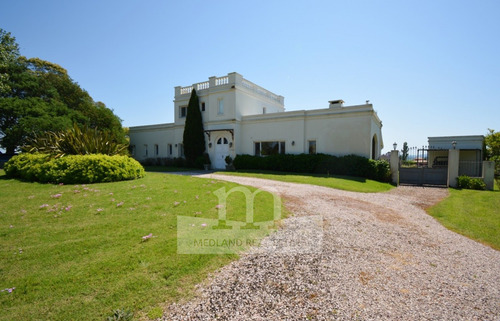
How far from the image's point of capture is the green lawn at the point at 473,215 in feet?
20.8

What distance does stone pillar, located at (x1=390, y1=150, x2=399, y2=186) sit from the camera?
15.4 m

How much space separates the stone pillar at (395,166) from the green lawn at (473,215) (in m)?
3.71

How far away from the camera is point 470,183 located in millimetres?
14445

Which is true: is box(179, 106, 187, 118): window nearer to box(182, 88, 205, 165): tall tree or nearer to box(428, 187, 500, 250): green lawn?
box(182, 88, 205, 165): tall tree

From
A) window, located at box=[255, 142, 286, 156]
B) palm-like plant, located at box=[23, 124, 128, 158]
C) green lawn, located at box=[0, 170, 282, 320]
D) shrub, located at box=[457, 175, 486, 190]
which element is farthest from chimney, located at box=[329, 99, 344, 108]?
palm-like plant, located at box=[23, 124, 128, 158]

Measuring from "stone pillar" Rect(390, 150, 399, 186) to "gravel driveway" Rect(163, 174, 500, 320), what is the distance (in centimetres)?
996

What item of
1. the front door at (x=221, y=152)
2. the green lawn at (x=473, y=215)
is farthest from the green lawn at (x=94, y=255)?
the front door at (x=221, y=152)

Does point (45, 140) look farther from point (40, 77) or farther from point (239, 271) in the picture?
point (40, 77)

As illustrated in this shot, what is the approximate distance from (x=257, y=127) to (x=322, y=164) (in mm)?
6885

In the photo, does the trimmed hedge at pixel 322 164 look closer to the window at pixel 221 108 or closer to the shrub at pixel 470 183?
the shrub at pixel 470 183

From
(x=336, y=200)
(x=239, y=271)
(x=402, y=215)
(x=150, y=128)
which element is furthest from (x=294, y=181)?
(x=150, y=128)

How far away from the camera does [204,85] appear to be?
23.8 m

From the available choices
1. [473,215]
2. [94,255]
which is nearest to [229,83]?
[473,215]

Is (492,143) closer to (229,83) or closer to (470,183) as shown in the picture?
(470,183)
